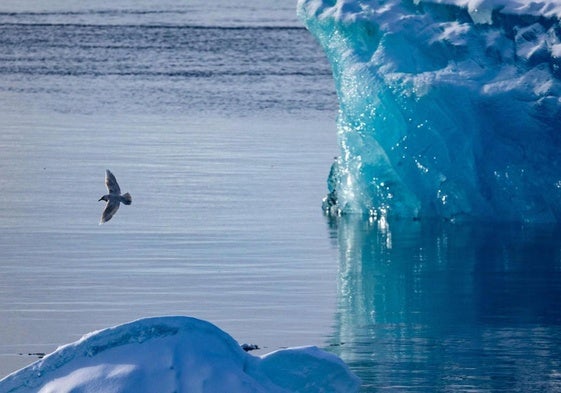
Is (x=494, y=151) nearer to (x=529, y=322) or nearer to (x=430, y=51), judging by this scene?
(x=430, y=51)

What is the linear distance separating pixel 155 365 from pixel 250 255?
8381 millimetres

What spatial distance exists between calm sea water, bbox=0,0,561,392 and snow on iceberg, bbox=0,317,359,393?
204 cm

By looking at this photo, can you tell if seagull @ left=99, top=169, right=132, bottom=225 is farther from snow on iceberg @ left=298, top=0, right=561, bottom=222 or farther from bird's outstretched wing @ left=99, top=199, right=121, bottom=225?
snow on iceberg @ left=298, top=0, right=561, bottom=222

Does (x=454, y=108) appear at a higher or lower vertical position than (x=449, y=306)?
higher

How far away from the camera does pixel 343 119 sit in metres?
22.1

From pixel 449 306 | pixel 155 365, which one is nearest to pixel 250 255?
pixel 449 306

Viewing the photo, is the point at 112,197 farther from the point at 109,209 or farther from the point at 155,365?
the point at 155,365

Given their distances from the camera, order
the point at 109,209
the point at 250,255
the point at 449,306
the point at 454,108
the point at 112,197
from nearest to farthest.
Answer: the point at 449,306
the point at 112,197
the point at 109,209
the point at 250,255
the point at 454,108

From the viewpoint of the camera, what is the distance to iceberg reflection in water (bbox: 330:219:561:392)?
1377 centimetres

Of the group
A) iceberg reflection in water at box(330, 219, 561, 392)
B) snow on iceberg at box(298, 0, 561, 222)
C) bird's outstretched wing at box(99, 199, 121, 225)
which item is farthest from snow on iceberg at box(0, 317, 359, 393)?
snow on iceberg at box(298, 0, 561, 222)

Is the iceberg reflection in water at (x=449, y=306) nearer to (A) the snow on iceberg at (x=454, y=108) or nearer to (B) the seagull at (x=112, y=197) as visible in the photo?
(A) the snow on iceberg at (x=454, y=108)

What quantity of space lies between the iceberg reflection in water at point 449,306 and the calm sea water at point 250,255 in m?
0.03

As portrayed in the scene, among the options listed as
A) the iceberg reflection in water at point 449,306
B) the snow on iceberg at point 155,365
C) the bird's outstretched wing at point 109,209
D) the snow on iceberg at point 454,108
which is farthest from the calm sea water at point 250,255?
the snow on iceberg at point 155,365

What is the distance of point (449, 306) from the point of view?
655 inches
